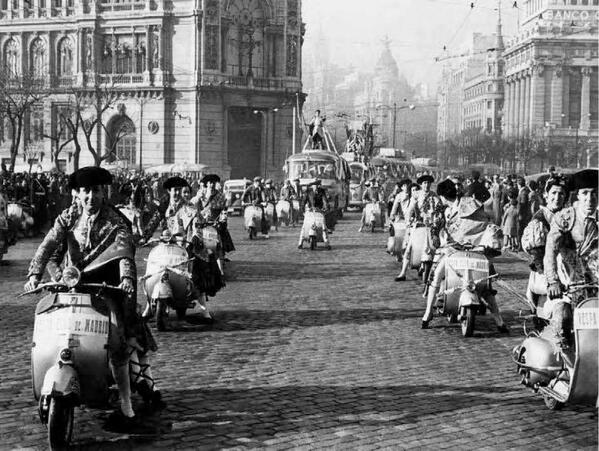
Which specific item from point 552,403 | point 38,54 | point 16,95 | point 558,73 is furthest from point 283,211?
point 558,73

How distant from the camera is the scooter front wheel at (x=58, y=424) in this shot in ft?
20.5

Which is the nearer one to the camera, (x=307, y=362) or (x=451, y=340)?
(x=307, y=362)

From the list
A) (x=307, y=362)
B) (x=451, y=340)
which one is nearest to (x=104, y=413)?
(x=307, y=362)

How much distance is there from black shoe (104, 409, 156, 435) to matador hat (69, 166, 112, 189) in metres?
1.61

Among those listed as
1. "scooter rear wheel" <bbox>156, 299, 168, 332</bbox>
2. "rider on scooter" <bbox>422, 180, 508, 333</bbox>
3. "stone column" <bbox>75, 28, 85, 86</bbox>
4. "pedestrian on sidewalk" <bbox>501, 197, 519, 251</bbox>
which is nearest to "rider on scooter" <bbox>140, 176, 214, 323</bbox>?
"scooter rear wheel" <bbox>156, 299, 168, 332</bbox>

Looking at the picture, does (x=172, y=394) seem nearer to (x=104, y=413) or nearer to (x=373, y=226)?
(x=104, y=413)

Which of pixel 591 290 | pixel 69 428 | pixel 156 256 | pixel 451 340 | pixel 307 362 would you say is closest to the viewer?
pixel 69 428

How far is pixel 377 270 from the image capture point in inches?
785

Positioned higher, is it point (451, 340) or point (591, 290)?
point (591, 290)

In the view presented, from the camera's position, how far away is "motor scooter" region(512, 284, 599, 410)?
7.08 m

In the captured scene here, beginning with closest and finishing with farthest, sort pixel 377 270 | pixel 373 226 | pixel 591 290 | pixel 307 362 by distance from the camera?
1. pixel 591 290
2. pixel 307 362
3. pixel 377 270
4. pixel 373 226

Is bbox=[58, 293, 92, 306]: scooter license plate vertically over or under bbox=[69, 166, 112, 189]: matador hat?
under

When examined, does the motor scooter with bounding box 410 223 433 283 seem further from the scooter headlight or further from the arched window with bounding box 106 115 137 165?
the arched window with bounding box 106 115 137 165

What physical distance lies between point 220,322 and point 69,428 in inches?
236
